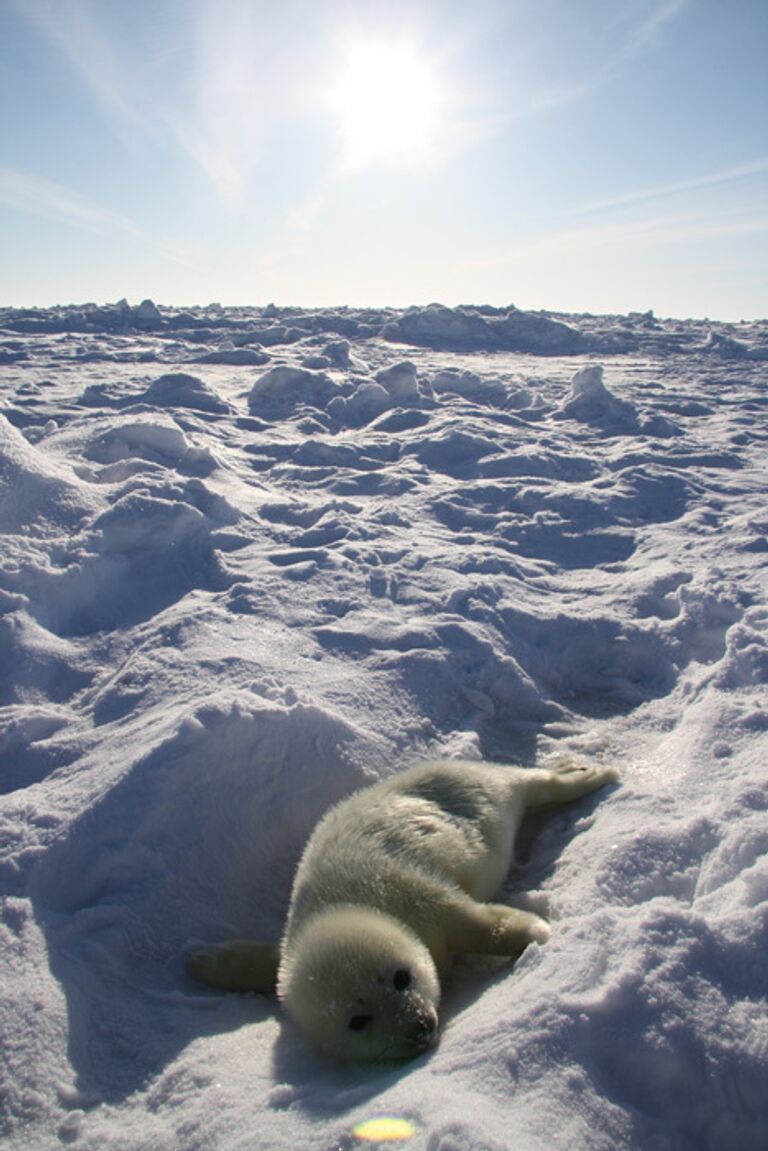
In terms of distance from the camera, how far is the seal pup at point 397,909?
157 centimetres

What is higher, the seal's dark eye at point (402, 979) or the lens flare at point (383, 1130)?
the lens flare at point (383, 1130)

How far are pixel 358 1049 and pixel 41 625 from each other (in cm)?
231

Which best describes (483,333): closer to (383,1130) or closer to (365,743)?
(365,743)

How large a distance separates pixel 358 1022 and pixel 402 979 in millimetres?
122

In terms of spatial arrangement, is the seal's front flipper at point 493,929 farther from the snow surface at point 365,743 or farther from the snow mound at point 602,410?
the snow mound at point 602,410

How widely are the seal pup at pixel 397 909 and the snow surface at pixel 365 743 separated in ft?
0.25

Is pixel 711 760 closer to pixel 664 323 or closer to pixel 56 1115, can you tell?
pixel 56 1115

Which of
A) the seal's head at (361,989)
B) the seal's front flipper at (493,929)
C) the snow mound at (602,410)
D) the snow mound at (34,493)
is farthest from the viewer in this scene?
the snow mound at (602,410)

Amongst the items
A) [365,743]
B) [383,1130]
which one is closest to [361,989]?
[383,1130]

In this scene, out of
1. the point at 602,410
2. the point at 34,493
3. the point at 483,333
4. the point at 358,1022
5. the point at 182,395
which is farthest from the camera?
the point at 483,333

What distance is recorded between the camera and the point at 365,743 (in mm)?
2596

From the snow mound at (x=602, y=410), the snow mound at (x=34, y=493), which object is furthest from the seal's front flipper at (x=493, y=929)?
the snow mound at (x=602, y=410)

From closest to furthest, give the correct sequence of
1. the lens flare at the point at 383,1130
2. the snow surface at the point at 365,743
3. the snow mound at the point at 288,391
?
1. the lens flare at the point at 383,1130
2. the snow surface at the point at 365,743
3. the snow mound at the point at 288,391

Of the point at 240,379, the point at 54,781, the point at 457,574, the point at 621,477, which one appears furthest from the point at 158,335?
the point at 54,781
